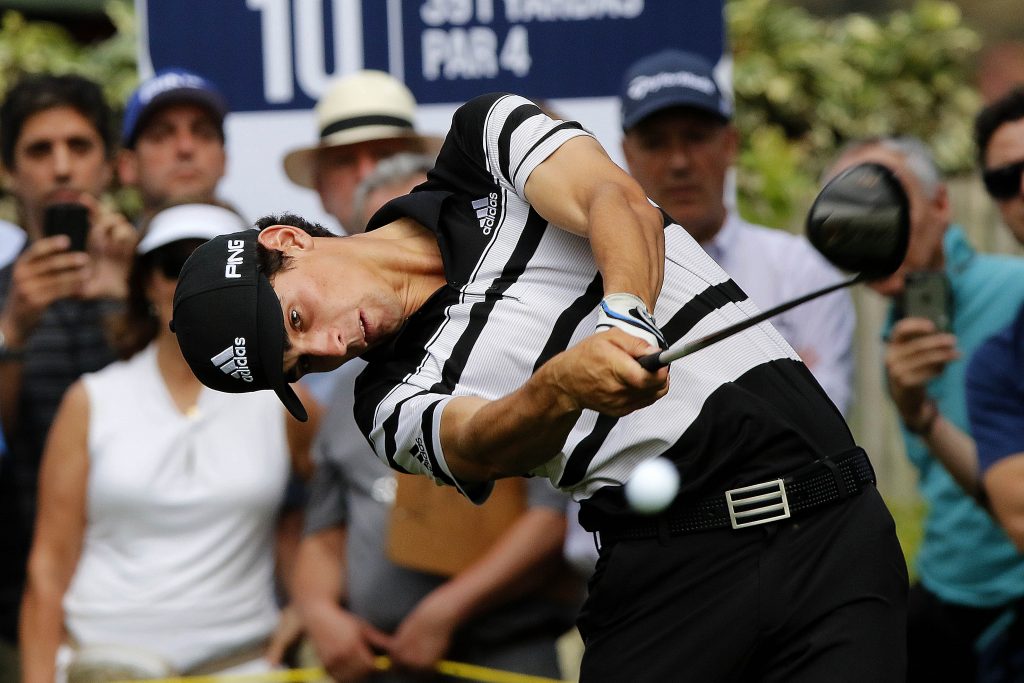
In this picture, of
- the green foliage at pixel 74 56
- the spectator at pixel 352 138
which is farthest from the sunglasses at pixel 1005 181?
the green foliage at pixel 74 56

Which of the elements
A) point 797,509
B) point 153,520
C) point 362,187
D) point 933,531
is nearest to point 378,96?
point 362,187

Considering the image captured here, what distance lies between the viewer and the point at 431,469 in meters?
3.27

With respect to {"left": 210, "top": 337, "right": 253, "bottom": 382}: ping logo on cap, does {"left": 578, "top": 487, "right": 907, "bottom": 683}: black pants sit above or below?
below

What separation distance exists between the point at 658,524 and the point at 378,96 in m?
2.92

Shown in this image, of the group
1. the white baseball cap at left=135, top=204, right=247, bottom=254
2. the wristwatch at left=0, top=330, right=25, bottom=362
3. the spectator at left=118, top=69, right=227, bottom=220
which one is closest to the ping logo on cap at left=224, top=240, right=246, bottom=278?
the white baseball cap at left=135, top=204, right=247, bottom=254

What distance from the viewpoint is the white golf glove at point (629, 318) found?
2777 mm

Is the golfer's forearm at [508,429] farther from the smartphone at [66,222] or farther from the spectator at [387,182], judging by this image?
the smartphone at [66,222]

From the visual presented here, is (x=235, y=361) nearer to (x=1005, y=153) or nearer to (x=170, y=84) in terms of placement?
(x=170, y=84)

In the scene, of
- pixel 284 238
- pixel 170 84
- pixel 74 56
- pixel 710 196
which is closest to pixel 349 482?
pixel 710 196

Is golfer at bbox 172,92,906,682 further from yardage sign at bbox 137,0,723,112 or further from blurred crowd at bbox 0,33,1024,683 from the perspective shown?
yardage sign at bbox 137,0,723,112

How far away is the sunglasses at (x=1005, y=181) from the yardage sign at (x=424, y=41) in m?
1.31

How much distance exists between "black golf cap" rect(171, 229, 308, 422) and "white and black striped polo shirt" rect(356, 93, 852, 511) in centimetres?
29

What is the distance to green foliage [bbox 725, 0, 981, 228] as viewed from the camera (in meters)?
10.2

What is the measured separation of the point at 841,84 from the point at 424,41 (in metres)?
5.49
